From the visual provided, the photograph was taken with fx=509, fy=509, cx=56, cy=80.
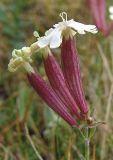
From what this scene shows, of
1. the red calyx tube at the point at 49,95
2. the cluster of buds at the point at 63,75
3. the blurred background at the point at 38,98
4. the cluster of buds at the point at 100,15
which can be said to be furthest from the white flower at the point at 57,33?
the cluster of buds at the point at 100,15

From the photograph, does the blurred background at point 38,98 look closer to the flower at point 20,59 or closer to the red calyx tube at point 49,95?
the red calyx tube at point 49,95

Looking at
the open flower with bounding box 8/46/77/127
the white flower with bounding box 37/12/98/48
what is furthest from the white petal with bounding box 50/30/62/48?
the open flower with bounding box 8/46/77/127

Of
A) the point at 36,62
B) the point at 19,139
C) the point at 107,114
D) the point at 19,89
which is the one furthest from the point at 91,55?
the point at 19,139

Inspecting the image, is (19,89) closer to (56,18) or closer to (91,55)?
(91,55)

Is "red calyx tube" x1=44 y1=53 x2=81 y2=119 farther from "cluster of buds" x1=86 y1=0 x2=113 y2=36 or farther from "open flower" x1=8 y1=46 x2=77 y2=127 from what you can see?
"cluster of buds" x1=86 y1=0 x2=113 y2=36

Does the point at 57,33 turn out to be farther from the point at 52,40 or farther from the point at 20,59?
the point at 20,59

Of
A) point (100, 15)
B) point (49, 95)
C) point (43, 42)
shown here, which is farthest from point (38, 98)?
point (43, 42)
